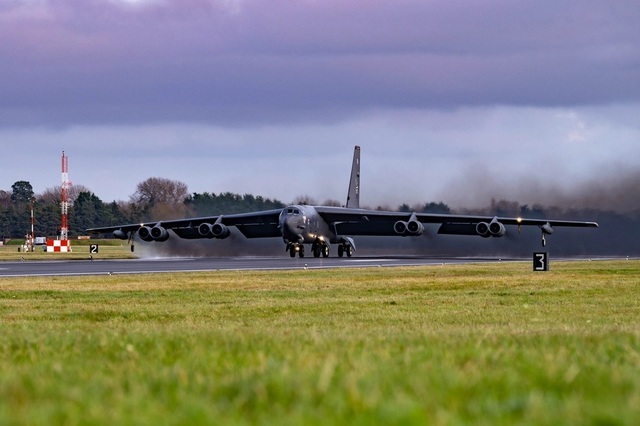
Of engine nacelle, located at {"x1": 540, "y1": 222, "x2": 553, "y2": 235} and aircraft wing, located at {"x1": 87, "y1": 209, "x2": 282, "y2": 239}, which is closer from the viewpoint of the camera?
engine nacelle, located at {"x1": 540, "y1": 222, "x2": 553, "y2": 235}

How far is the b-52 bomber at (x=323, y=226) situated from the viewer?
75.1 m

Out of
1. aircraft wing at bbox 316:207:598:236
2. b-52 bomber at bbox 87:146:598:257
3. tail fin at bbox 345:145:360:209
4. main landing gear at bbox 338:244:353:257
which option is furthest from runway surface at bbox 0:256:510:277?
tail fin at bbox 345:145:360:209

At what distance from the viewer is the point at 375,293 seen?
3011cm

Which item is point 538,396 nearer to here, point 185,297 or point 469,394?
point 469,394

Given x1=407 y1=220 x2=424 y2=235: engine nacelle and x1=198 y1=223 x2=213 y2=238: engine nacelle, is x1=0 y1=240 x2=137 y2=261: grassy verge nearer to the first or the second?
x1=198 y1=223 x2=213 y2=238: engine nacelle

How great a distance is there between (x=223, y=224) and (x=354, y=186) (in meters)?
14.2

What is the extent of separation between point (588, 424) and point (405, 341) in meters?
4.99

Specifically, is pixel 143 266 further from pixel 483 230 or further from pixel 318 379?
pixel 318 379

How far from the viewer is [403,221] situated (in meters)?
79.2

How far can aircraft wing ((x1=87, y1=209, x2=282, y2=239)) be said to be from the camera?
269ft

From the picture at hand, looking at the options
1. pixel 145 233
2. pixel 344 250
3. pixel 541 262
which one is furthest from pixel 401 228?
pixel 541 262

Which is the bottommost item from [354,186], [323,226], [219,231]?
[219,231]

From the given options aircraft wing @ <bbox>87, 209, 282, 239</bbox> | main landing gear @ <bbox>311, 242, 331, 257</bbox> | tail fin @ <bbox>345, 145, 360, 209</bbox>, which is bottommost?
main landing gear @ <bbox>311, 242, 331, 257</bbox>

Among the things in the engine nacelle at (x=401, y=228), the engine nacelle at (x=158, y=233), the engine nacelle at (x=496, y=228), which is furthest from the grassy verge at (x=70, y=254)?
the engine nacelle at (x=496, y=228)
